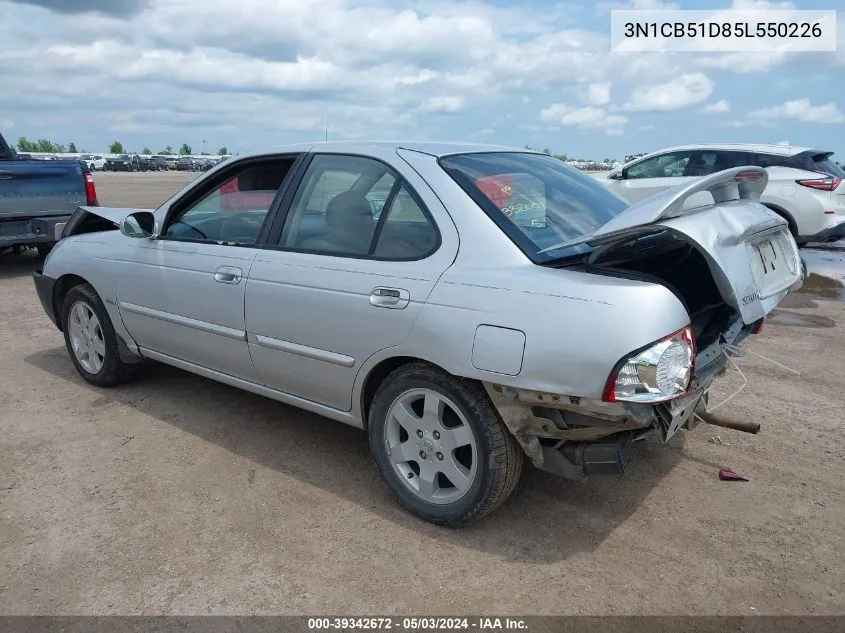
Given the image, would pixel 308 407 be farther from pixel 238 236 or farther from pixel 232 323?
pixel 238 236

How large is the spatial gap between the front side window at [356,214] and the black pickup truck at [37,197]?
19.9 ft

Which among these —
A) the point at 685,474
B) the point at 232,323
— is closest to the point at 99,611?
the point at 232,323

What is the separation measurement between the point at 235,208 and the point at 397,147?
1126 millimetres

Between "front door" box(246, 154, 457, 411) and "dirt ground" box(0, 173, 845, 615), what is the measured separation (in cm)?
63

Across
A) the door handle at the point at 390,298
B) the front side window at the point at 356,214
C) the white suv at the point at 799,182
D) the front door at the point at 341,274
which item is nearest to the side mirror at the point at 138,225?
the front door at the point at 341,274

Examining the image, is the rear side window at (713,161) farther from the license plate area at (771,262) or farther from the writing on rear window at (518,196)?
the writing on rear window at (518,196)

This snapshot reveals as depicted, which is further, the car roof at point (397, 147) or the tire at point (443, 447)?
the car roof at point (397, 147)

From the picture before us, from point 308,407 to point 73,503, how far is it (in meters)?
1.20

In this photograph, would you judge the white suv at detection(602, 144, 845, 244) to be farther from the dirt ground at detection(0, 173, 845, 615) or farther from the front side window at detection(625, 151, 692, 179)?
the dirt ground at detection(0, 173, 845, 615)

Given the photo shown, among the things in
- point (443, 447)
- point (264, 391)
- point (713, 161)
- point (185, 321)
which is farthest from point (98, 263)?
point (713, 161)

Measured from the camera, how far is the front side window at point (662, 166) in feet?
36.7

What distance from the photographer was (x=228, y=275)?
12.2 ft

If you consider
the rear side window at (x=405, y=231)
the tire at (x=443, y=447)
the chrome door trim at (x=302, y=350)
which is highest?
the rear side window at (x=405, y=231)

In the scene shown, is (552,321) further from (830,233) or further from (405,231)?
(830,233)
